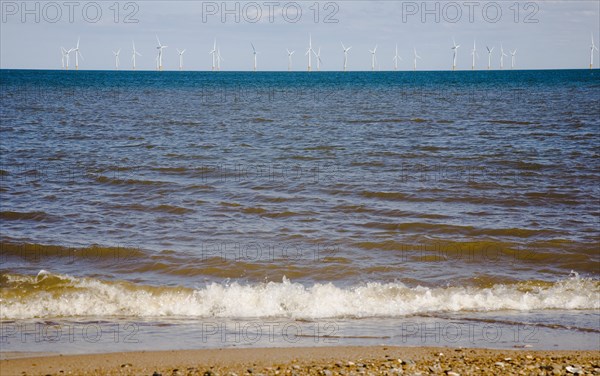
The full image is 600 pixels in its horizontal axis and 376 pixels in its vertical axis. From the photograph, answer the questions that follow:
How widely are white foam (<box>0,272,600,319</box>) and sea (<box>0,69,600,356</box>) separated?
48 mm

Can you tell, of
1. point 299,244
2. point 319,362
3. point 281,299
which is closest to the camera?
point 319,362

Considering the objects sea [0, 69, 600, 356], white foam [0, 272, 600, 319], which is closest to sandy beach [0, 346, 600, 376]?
sea [0, 69, 600, 356]

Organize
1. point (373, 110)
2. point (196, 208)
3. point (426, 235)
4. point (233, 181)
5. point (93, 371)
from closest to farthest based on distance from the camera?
1. point (93, 371)
2. point (426, 235)
3. point (196, 208)
4. point (233, 181)
5. point (373, 110)

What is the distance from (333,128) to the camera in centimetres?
4334

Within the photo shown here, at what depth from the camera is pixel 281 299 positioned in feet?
41.1

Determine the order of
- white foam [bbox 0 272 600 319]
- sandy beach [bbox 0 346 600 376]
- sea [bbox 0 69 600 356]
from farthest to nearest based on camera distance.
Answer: white foam [bbox 0 272 600 319] < sea [bbox 0 69 600 356] < sandy beach [bbox 0 346 600 376]

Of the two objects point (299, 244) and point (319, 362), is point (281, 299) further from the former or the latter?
point (299, 244)

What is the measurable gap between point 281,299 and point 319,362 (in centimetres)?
359

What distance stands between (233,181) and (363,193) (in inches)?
203

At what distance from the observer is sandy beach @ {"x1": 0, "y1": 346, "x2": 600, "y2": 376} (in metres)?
8.55

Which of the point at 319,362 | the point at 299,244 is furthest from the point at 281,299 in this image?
the point at 299,244

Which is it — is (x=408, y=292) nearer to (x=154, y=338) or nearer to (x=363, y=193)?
(x=154, y=338)

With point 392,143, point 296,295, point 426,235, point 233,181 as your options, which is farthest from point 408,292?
point 392,143

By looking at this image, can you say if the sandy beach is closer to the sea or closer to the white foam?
the sea
